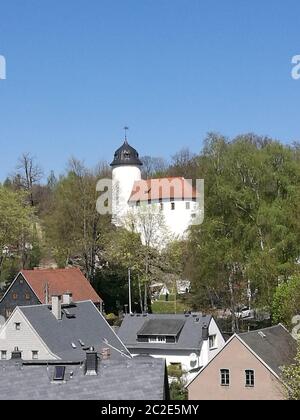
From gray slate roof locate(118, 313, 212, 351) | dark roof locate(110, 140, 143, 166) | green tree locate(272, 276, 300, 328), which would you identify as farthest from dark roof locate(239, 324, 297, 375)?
dark roof locate(110, 140, 143, 166)

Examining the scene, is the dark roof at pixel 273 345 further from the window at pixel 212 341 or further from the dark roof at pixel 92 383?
the dark roof at pixel 92 383

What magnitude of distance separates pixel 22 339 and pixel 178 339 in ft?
27.9

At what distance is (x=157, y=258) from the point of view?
5212 centimetres

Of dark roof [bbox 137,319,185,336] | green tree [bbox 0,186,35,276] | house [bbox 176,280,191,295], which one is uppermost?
green tree [bbox 0,186,35,276]

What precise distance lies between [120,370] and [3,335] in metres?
13.9

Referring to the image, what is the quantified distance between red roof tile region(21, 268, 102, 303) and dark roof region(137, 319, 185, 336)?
7157 millimetres

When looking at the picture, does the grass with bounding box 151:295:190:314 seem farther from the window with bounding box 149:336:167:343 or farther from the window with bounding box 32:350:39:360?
the window with bounding box 32:350:39:360

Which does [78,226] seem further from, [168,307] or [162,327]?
[162,327]

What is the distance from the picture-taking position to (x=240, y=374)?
82.5 ft

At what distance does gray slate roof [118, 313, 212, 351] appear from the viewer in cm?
3331

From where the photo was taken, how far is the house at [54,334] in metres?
29.0
